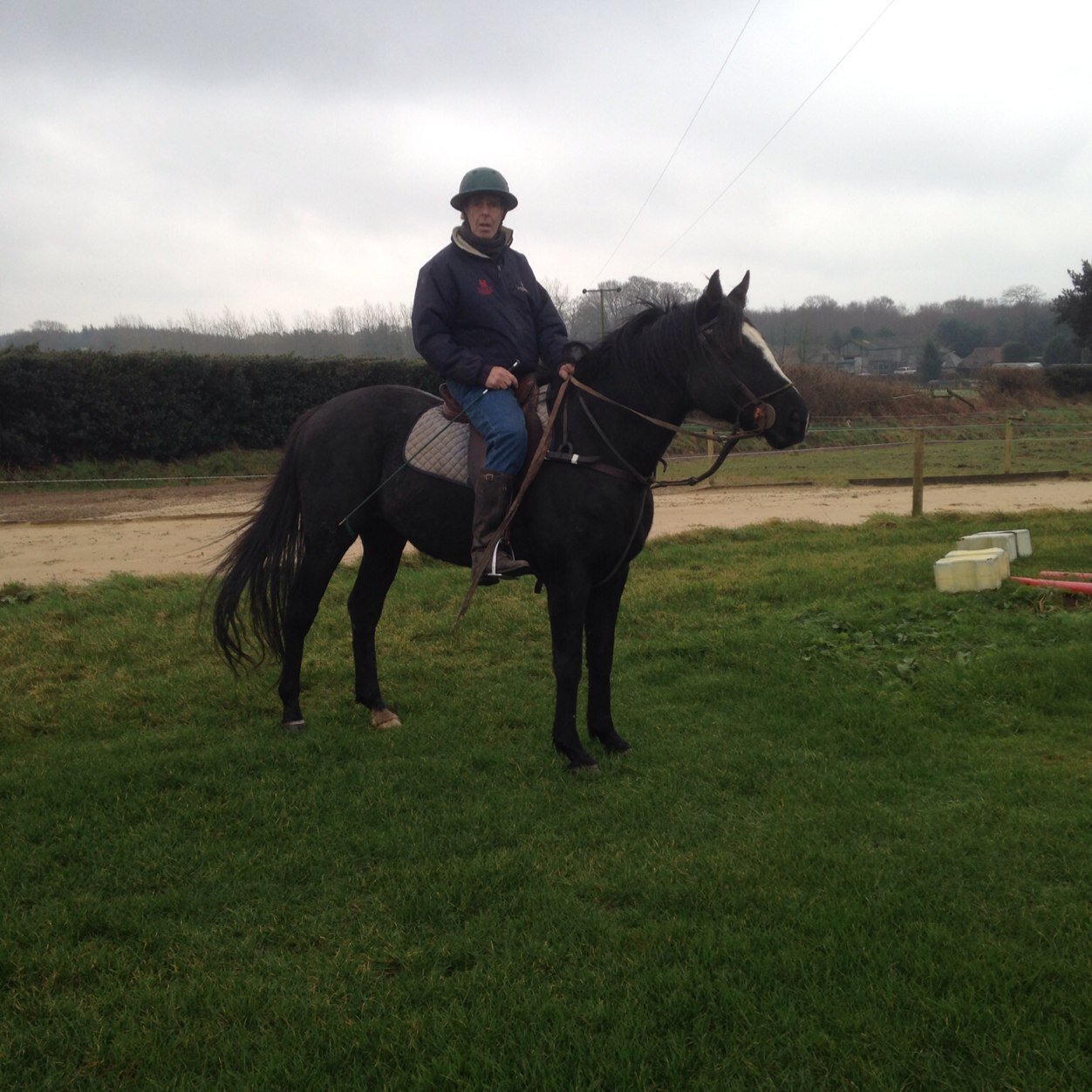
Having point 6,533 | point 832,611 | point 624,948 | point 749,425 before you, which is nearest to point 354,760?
point 624,948

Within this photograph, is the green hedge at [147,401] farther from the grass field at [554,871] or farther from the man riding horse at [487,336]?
the man riding horse at [487,336]

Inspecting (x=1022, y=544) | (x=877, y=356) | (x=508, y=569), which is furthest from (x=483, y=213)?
(x=877, y=356)

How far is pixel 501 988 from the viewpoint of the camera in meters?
2.85

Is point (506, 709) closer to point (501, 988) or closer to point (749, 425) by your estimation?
point (749, 425)

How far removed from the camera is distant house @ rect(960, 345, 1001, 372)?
7818 centimetres

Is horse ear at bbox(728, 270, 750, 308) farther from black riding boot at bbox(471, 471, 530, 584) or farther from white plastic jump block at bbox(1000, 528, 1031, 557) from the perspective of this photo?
white plastic jump block at bbox(1000, 528, 1031, 557)

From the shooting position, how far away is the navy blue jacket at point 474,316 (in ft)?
15.7

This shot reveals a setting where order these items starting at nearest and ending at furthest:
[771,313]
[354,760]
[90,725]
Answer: [354,760] < [90,725] < [771,313]

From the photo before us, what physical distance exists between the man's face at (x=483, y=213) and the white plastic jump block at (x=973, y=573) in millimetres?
5304

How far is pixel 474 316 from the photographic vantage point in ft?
16.0

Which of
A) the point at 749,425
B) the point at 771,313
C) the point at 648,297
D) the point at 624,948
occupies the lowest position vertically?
the point at 624,948

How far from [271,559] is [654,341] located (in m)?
2.63

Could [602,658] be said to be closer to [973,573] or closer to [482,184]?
[482,184]

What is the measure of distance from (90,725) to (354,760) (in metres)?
1.70
